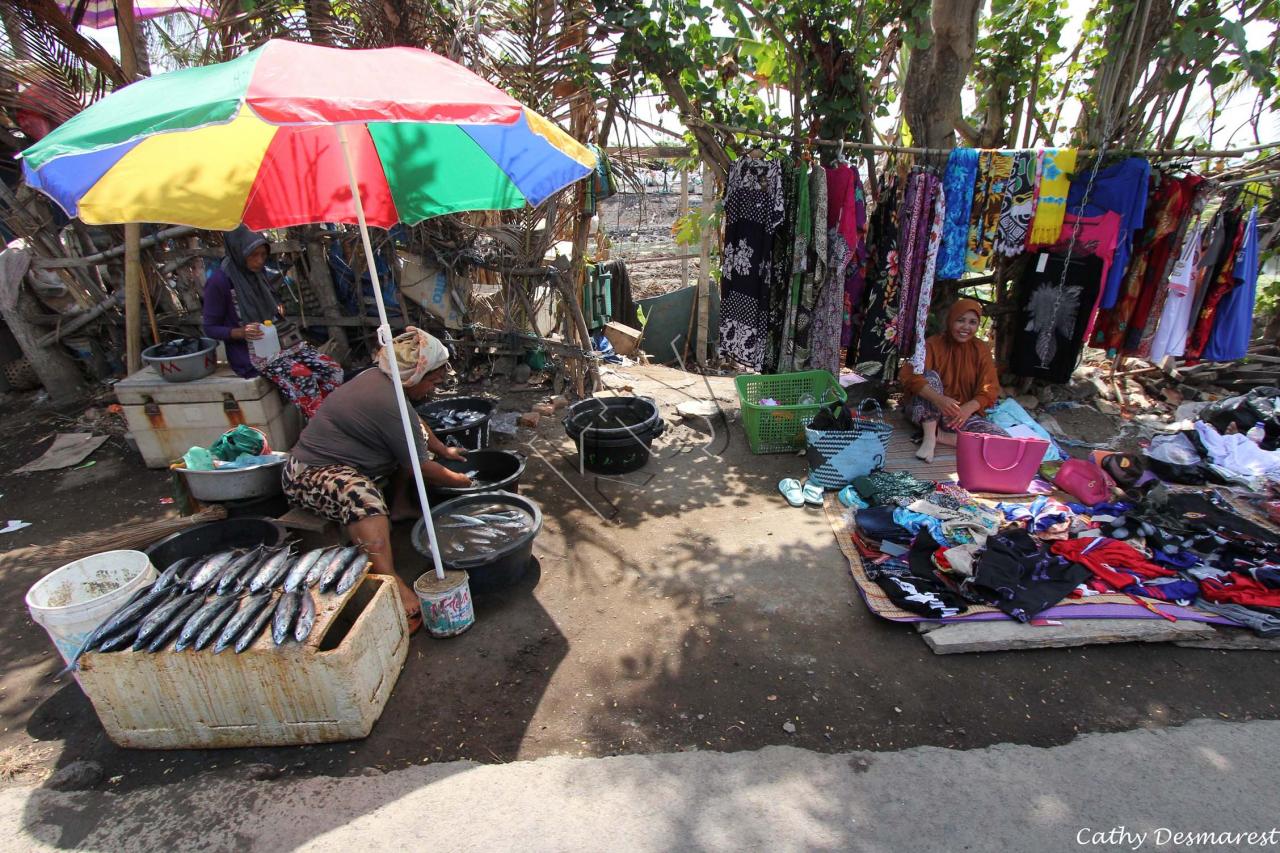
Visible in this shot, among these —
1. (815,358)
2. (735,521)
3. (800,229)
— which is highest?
(800,229)

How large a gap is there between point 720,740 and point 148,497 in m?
4.67

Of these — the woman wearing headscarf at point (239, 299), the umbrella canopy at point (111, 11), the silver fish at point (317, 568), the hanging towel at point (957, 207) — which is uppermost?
the umbrella canopy at point (111, 11)

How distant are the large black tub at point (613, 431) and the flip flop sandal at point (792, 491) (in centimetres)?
113

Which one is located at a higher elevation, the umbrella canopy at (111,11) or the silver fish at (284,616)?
the umbrella canopy at (111,11)

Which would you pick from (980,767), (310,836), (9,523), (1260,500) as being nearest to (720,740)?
(980,767)

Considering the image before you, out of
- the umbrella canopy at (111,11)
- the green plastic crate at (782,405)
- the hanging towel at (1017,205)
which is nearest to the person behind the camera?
the hanging towel at (1017,205)

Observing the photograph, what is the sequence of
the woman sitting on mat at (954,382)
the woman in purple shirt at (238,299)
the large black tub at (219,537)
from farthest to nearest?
the woman sitting on mat at (954,382) → the woman in purple shirt at (238,299) → the large black tub at (219,537)

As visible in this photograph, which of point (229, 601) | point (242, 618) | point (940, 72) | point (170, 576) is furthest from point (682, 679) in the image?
point (940, 72)

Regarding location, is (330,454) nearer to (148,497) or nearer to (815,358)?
(148,497)

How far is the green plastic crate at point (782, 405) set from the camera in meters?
5.14

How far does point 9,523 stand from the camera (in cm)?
437

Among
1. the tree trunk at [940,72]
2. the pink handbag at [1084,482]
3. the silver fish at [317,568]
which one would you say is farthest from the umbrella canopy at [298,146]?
the pink handbag at [1084,482]

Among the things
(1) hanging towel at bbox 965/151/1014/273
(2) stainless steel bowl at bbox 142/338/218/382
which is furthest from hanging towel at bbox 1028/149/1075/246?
(2) stainless steel bowl at bbox 142/338/218/382

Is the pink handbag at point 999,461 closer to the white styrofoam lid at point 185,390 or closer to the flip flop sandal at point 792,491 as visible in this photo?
the flip flop sandal at point 792,491
